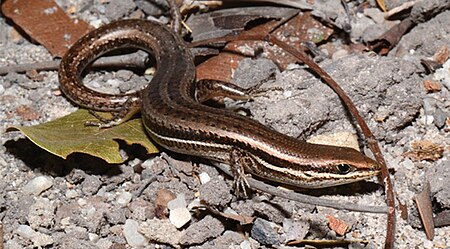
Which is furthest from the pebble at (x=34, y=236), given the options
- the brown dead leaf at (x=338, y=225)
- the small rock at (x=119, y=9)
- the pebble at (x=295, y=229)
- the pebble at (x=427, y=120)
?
the pebble at (x=427, y=120)

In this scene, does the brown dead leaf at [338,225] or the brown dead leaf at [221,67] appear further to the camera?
the brown dead leaf at [221,67]

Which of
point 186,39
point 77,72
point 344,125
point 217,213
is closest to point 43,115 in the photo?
point 77,72

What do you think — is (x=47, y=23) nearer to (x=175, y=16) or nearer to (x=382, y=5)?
(x=175, y=16)

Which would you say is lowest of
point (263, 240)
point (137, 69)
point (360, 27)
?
point (263, 240)

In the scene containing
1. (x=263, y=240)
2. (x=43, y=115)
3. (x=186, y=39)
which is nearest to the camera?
(x=263, y=240)

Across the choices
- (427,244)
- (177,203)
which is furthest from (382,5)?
(177,203)

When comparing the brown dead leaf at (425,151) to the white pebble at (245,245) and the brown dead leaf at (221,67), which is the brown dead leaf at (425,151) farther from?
the brown dead leaf at (221,67)

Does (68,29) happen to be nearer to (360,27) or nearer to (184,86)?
(184,86)
